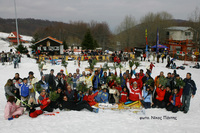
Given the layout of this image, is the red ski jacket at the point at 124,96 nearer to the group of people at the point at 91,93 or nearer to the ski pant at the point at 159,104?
the group of people at the point at 91,93

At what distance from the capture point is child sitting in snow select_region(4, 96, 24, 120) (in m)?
6.21

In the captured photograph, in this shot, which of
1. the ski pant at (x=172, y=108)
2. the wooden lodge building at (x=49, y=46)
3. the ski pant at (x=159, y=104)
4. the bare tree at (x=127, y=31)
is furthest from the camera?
the bare tree at (x=127, y=31)

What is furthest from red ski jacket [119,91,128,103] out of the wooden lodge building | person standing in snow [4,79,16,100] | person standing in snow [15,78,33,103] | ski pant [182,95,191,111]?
the wooden lodge building

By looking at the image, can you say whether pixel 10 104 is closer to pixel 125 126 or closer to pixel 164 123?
pixel 125 126

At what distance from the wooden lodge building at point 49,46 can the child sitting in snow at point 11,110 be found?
897 inches

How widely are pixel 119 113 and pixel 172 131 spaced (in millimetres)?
2311

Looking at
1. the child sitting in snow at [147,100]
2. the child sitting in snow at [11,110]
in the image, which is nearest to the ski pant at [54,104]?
the child sitting in snow at [11,110]

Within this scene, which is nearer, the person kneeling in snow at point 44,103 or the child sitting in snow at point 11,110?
the child sitting in snow at point 11,110

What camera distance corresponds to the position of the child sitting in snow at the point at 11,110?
6207mm

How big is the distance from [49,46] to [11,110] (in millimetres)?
23513

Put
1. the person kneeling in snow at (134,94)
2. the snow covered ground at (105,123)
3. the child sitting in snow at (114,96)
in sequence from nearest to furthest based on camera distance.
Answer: the snow covered ground at (105,123)
the person kneeling in snow at (134,94)
the child sitting in snow at (114,96)

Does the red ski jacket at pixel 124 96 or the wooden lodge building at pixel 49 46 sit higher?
the wooden lodge building at pixel 49 46

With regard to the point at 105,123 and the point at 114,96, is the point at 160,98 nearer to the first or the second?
the point at 114,96

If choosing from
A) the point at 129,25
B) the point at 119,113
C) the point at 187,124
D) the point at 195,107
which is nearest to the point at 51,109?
the point at 119,113
